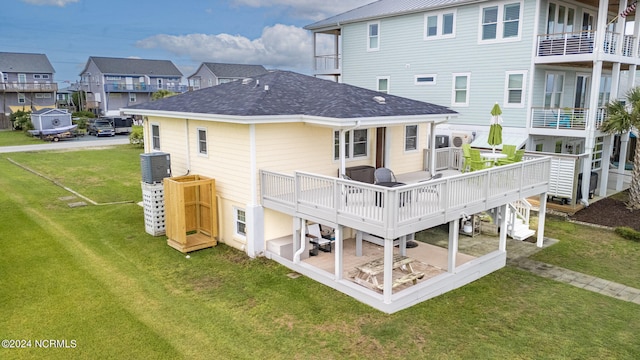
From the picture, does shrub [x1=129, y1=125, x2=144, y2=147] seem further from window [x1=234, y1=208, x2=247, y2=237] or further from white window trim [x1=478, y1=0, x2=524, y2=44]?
white window trim [x1=478, y1=0, x2=524, y2=44]

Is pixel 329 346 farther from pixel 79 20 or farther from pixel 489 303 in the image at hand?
pixel 79 20

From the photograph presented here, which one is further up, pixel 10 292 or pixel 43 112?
pixel 43 112

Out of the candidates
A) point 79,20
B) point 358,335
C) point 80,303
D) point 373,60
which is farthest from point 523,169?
point 79,20

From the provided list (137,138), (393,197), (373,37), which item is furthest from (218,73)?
(393,197)

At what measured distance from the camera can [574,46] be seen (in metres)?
17.5

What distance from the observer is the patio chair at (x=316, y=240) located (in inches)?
467

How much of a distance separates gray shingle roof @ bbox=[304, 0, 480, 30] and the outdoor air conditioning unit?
5941 mm

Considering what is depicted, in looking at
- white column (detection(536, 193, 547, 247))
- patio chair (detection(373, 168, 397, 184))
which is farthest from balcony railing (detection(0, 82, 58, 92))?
white column (detection(536, 193, 547, 247))

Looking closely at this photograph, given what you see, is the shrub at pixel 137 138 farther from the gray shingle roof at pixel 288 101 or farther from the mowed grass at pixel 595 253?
the mowed grass at pixel 595 253

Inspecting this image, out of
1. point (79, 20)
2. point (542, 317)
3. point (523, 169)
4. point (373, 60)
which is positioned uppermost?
point (79, 20)

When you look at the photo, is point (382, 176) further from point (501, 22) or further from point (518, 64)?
point (501, 22)

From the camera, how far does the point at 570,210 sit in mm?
16594

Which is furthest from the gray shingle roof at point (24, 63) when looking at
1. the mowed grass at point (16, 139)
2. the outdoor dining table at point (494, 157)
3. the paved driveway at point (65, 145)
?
the outdoor dining table at point (494, 157)

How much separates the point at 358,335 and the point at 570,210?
12145 millimetres
